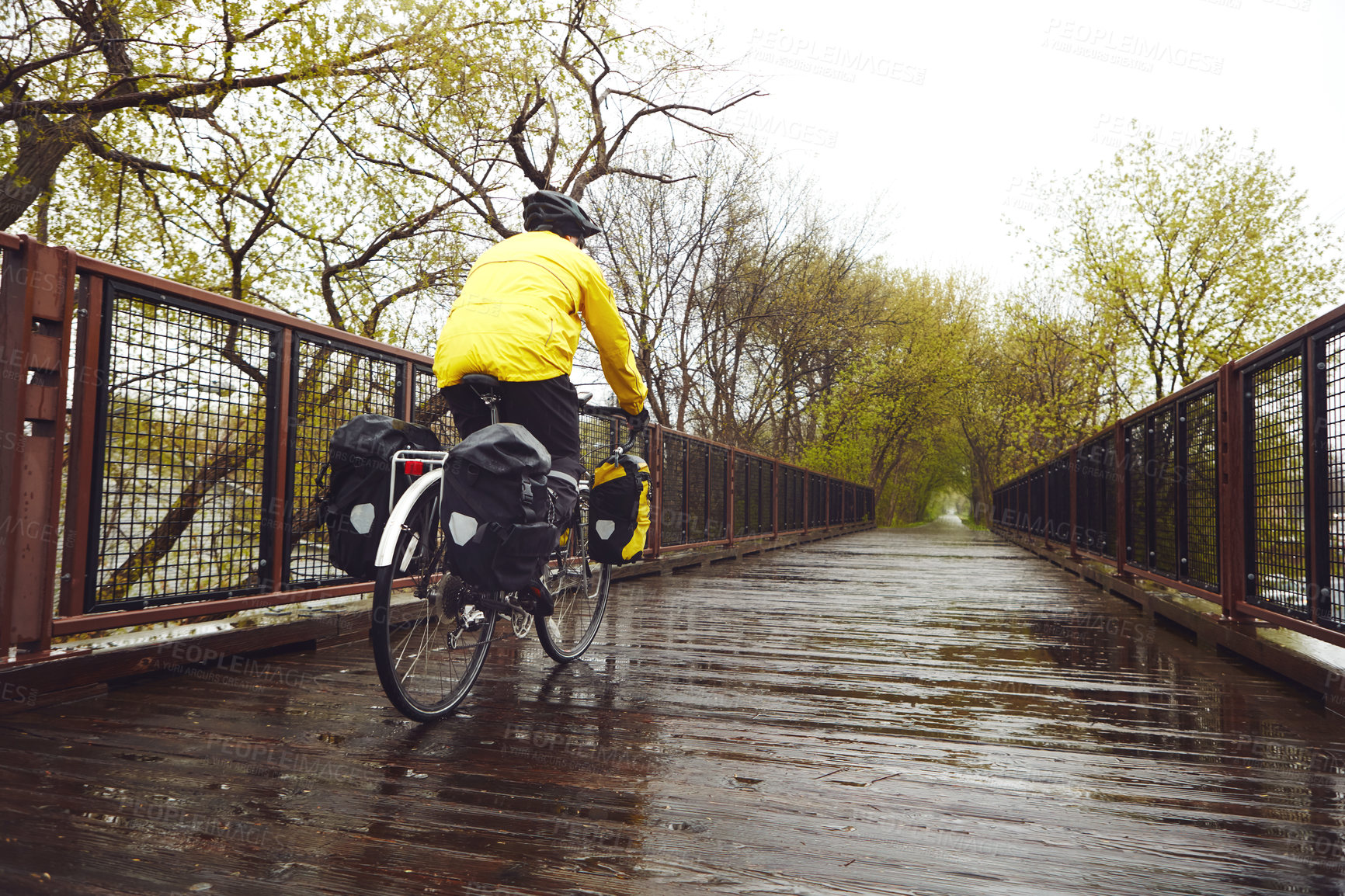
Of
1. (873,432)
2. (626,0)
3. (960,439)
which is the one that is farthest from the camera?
(960,439)

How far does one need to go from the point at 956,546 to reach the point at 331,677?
1393 centimetres

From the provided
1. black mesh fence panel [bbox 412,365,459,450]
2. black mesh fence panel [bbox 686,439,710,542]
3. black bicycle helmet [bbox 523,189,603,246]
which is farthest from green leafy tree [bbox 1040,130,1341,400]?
black bicycle helmet [bbox 523,189,603,246]

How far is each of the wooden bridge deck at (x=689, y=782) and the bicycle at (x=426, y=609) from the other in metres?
0.15

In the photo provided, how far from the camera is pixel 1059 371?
22.2 meters

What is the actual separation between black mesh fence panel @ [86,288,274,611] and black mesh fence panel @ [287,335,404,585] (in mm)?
160

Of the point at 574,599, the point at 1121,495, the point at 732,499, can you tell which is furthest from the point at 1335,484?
the point at 732,499

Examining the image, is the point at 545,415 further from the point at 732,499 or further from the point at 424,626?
the point at 732,499

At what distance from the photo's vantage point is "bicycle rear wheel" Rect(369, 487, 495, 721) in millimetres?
2221

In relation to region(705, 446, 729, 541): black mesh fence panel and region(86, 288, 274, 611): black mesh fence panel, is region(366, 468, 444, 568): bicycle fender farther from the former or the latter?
region(705, 446, 729, 541): black mesh fence panel

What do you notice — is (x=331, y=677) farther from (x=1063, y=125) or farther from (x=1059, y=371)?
(x=1059, y=371)

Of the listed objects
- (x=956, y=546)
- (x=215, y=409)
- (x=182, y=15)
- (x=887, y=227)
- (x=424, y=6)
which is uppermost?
(x=887, y=227)

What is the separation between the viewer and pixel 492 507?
7.29 ft

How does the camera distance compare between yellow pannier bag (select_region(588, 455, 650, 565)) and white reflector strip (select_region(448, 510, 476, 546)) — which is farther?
yellow pannier bag (select_region(588, 455, 650, 565))

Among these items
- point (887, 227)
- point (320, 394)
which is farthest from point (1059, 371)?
point (320, 394)
